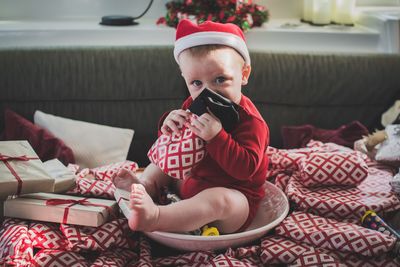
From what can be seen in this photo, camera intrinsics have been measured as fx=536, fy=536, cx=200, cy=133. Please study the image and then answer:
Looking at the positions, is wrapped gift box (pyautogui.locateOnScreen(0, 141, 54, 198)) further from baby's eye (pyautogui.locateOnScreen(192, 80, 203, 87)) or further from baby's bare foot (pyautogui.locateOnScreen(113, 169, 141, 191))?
baby's eye (pyautogui.locateOnScreen(192, 80, 203, 87))

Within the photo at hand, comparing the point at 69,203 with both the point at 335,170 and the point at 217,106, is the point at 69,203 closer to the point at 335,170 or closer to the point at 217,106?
the point at 217,106

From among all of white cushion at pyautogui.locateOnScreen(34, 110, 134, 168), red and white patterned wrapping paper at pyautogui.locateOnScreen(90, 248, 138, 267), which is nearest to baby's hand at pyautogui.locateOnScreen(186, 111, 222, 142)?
red and white patterned wrapping paper at pyautogui.locateOnScreen(90, 248, 138, 267)

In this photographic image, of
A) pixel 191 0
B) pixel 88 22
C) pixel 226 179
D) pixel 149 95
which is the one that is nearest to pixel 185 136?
pixel 226 179

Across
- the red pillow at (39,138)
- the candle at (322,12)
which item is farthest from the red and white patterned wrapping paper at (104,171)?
the candle at (322,12)

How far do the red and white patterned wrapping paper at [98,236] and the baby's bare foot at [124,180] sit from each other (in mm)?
100

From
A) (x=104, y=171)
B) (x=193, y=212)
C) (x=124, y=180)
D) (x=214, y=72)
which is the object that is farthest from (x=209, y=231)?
(x=104, y=171)

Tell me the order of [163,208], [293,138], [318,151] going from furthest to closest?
[293,138], [318,151], [163,208]

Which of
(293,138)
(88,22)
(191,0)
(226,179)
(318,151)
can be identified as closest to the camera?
(226,179)

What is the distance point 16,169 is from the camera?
4.62ft

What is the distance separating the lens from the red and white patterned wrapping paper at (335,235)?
1325 millimetres

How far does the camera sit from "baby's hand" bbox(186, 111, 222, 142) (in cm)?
129

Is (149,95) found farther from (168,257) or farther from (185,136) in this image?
(168,257)

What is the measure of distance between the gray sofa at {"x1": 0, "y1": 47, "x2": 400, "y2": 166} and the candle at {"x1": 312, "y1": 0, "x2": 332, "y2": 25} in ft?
1.46

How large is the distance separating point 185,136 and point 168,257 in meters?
0.31
